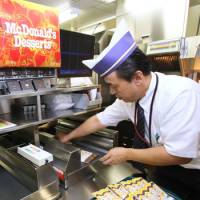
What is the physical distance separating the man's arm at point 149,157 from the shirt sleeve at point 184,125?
0.13 ft

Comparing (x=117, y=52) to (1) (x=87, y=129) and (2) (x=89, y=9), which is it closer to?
(1) (x=87, y=129)

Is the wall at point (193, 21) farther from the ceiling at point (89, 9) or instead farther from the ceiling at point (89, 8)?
the ceiling at point (89, 8)

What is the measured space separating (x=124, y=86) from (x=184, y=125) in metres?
0.37

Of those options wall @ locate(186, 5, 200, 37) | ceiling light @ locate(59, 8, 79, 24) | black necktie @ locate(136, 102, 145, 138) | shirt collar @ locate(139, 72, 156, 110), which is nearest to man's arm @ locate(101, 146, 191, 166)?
black necktie @ locate(136, 102, 145, 138)

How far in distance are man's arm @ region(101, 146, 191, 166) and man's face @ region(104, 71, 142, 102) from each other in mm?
313

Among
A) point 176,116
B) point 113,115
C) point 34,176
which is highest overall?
point 176,116

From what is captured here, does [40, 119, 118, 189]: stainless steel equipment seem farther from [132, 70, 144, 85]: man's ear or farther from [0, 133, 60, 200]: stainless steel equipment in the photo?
[132, 70, 144, 85]: man's ear

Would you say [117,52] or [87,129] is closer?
[117,52]

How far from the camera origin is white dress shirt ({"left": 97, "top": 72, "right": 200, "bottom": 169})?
95 cm

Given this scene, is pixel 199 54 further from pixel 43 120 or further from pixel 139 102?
pixel 43 120

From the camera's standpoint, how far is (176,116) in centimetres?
96

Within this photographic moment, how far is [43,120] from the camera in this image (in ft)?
3.67

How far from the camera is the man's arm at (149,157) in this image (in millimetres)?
997

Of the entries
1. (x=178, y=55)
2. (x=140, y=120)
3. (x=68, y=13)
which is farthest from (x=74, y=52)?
(x=68, y=13)
